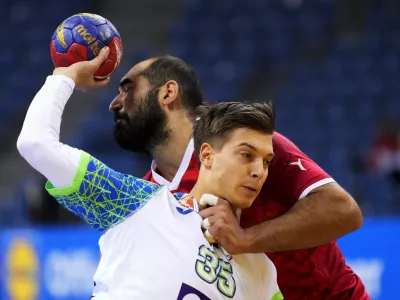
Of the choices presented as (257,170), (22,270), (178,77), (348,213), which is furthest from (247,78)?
(257,170)

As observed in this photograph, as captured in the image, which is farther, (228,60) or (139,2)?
(139,2)

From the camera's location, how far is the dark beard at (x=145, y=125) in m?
3.78

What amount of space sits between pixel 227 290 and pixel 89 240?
593 centimetres

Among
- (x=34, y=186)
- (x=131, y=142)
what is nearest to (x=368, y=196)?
(x=34, y=186)

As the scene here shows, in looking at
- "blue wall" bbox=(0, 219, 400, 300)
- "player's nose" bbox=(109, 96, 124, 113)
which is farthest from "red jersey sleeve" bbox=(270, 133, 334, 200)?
"blue wall" bbox=(0, 219, 400, 300)

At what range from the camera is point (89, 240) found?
870cm

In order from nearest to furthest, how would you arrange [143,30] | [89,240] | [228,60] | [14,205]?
[89,240], [14,205], [228,60], [143,30]

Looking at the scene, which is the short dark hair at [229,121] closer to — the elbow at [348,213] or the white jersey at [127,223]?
the white jersey at [127,223]

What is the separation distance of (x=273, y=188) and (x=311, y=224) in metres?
0.37

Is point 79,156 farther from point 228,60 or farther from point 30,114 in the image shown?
point 228,60

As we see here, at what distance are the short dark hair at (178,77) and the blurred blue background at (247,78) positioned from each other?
5.34 meters

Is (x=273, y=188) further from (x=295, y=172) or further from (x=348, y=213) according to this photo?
(x=348, y=213)

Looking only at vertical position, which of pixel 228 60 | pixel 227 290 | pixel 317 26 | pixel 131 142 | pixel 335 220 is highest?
pixel 317 26

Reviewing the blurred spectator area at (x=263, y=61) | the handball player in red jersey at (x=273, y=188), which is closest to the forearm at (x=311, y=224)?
the handball player in red jersey at (x=273, y=188)
